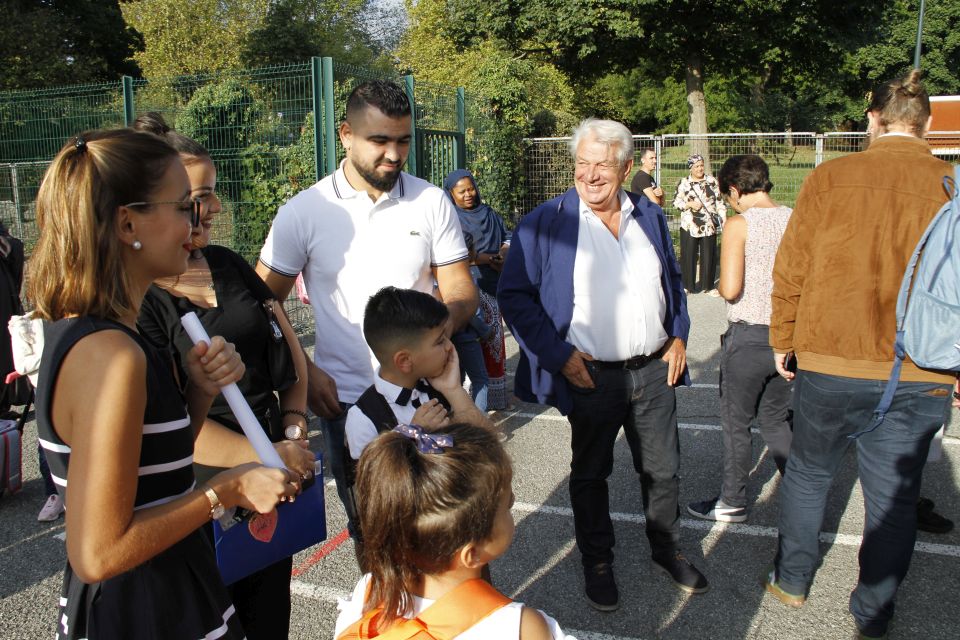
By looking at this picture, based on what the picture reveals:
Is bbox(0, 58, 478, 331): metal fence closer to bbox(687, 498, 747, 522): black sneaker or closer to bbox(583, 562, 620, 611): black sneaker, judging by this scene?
bbox(687, 498, 747, 522): black sneaker

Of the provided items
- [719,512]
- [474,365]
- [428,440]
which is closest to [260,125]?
[474,365]

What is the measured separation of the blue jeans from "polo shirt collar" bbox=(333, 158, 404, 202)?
2.63m

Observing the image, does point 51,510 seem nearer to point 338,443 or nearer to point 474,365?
point 338,443

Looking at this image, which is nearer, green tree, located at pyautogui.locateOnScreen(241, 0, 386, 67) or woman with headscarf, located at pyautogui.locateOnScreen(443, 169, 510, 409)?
woman with headscarf, located at pyautogui.locateOnScreen(443, 169, 510, 409)

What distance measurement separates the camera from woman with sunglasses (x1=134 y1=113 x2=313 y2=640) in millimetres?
2305

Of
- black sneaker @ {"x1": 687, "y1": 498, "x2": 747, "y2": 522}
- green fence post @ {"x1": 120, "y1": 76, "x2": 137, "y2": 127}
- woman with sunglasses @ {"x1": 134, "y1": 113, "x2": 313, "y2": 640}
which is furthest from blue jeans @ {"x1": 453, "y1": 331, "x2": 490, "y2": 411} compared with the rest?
green fence post @ {"x1": 120, "y1": 76, "x2": 137, "y2": 127}

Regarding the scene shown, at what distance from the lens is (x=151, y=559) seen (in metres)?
1.62

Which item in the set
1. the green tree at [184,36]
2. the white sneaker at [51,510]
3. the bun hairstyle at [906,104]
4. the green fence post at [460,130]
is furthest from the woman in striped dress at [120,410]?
the green tree at [184,36]

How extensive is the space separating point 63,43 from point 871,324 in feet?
96.5

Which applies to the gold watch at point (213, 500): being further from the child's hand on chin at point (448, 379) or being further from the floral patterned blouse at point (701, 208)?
the floral patterned blouse at point (701, 208)

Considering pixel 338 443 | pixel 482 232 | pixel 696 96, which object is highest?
pixel 696 96

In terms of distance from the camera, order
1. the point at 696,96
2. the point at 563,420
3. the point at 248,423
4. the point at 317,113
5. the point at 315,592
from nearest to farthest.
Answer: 1. the point at 248,423
2. the point at 315,592
3. the point at 563,420
4. the point at 317,113
5. the point at 696,96

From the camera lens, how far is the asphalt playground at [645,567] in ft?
10.8

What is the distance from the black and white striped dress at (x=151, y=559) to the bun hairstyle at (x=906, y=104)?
276cm
